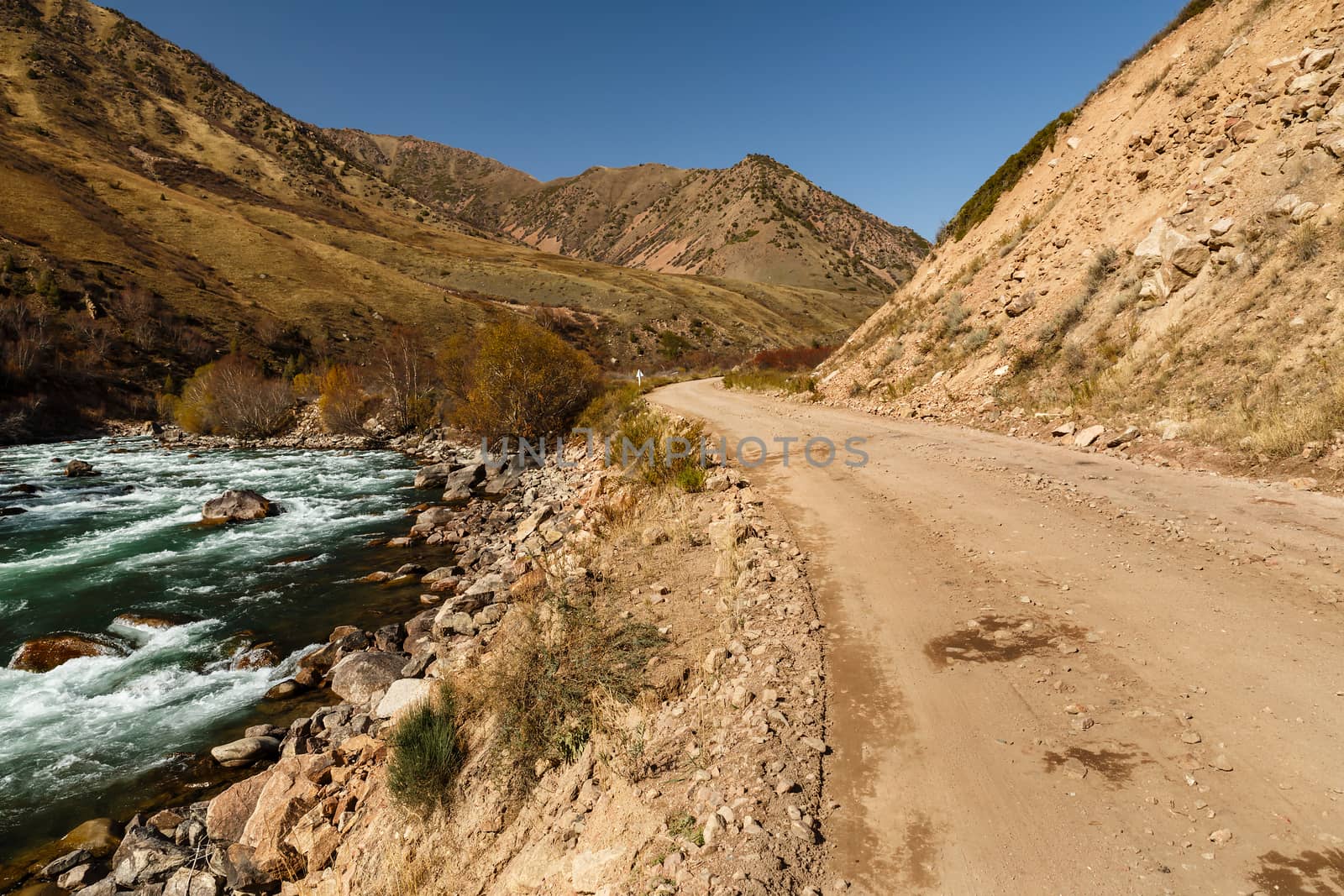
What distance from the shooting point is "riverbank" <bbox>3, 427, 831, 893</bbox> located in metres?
3.33

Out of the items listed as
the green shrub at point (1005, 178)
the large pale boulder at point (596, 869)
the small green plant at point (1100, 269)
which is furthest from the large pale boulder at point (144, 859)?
the green shrub at point (1005, 178)

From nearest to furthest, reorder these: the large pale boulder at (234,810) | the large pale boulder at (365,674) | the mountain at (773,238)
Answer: the large pale boulder at (234,810)
the large pale boulder at (365,674)
the mountain at (773,238)

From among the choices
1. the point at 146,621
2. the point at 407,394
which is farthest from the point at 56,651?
the point at 407,394

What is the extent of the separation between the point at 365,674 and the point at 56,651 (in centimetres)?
651

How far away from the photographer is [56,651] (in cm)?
1023

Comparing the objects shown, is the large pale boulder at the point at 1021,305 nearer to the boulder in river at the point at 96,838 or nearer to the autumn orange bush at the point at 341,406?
the boulder in river at the point at 96,838

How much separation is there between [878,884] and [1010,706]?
1.80 m

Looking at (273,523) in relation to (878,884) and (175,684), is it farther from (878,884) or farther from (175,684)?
(878,884)

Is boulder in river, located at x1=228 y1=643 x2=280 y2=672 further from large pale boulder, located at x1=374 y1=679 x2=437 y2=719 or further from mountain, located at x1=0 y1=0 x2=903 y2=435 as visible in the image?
mountain, located at x1=0 y1=0 x2=903 y2=435

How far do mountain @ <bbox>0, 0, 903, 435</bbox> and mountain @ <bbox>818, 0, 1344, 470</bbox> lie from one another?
47929 mm

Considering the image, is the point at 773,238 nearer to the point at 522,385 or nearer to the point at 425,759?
the point at 522,385

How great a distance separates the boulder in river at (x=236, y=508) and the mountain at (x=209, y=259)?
2793 centimetres

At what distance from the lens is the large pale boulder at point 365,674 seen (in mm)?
8344

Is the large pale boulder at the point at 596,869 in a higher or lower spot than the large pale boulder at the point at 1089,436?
lower
